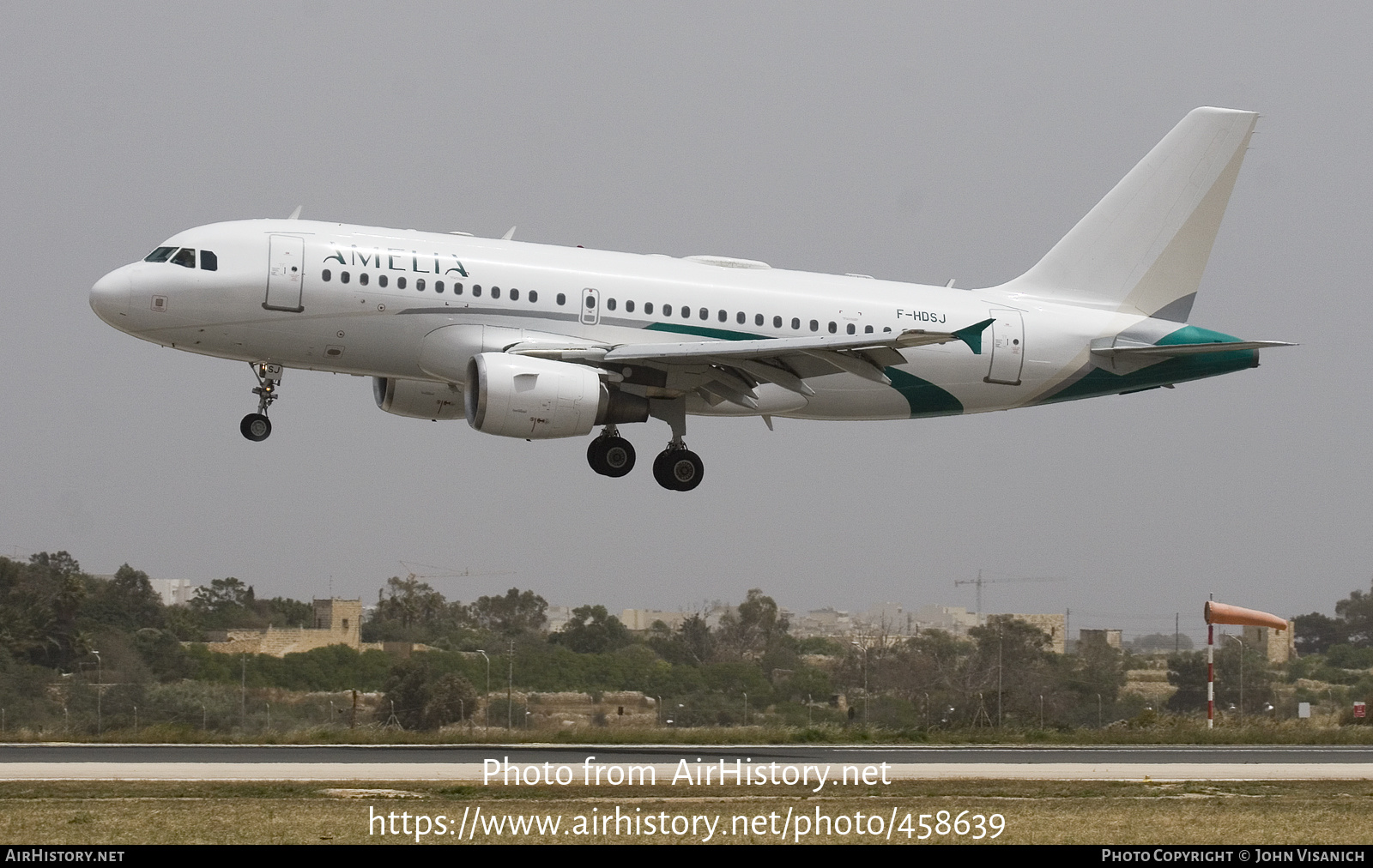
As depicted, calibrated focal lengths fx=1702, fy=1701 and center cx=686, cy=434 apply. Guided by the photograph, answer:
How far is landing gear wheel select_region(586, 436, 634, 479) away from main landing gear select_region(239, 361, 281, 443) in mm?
6824

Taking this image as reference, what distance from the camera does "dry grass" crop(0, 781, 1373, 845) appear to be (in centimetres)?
2039

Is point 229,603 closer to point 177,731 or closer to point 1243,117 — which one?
point 177,731

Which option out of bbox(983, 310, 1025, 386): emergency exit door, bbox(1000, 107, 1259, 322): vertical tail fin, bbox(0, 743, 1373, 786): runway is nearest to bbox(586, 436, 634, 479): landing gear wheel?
bbox(0, 743, 1373, 786): runway

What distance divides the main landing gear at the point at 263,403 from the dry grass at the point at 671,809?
435 inches

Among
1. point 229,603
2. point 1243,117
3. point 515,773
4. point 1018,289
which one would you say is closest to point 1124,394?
point 1018,289

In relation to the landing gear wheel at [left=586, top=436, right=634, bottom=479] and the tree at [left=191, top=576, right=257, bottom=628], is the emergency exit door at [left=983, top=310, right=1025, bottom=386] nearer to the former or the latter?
the landing gear wheel at [left=586, top=436, right=634, bottom=479]

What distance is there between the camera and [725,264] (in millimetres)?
37344

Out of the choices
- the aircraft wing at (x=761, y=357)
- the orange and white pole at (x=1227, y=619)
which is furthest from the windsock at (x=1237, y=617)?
the aircraft wing at (x=761, y=357)

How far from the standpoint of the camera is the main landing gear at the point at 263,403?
3478cm

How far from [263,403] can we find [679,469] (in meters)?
9.00

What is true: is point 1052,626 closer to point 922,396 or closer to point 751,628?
point 751,628

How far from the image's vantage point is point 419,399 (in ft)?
123

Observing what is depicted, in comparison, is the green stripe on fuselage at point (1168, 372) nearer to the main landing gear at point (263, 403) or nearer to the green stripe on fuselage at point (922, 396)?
the green stripe on fuselage at point (922, 396)

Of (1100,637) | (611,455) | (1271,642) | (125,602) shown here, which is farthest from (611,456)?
(1271,642)
